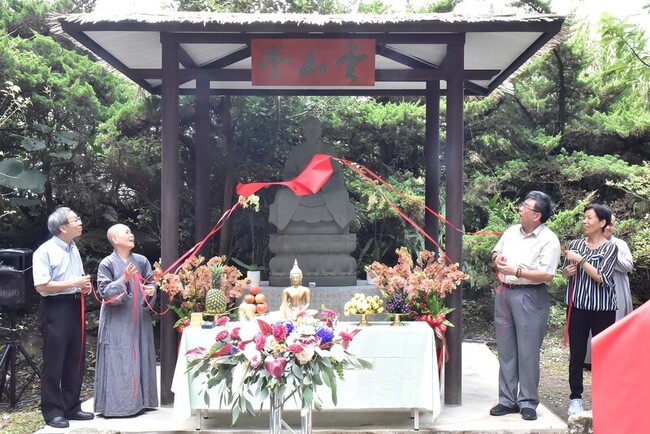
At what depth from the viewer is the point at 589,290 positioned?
A: 525 cm

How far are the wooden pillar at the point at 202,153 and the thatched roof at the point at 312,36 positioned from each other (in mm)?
270

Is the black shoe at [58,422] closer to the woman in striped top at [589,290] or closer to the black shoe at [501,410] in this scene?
the black shoe at [501,410]

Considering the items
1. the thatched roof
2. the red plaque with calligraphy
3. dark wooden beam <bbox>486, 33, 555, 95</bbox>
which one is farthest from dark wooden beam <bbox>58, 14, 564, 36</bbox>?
the red plaque with calligraphy

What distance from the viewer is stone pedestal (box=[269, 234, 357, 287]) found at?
21.4 feet

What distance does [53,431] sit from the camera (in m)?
4.84

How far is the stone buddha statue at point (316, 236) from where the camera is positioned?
6539mm

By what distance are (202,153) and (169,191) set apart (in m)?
1.31

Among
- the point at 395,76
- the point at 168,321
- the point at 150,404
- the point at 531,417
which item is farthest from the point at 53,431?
the point at 395,76

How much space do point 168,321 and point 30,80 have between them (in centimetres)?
503

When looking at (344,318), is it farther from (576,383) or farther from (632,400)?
(632,400)

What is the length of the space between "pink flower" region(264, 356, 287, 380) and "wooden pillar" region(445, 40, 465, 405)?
2.93 meters

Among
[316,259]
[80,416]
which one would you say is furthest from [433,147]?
[80,416]

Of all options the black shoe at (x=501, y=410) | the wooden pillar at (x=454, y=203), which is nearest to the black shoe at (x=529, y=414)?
the black shoe at (x=501, y=410)

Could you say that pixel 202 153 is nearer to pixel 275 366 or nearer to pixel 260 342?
pixel 260 342
